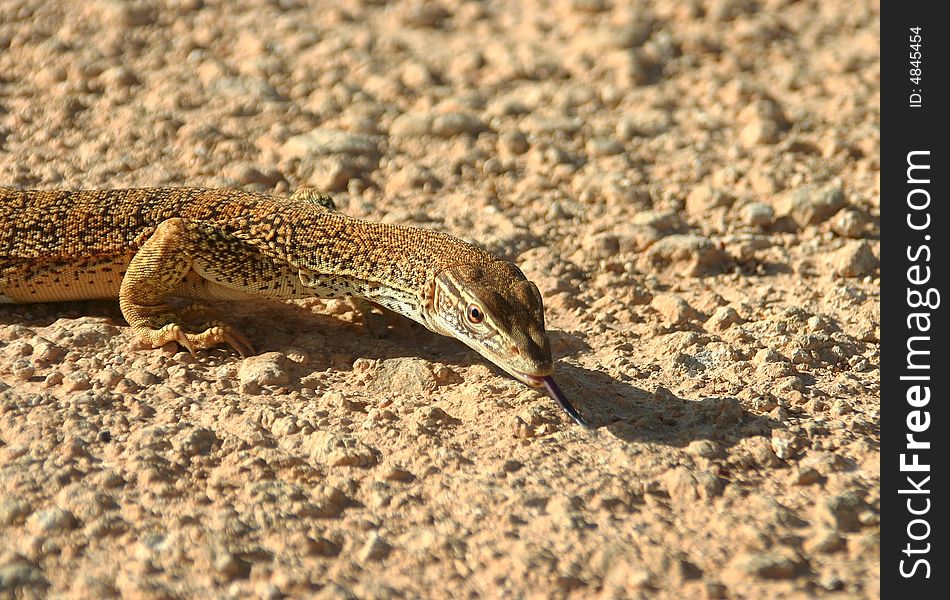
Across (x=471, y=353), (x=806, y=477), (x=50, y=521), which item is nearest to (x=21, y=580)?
(x=50, y=521)

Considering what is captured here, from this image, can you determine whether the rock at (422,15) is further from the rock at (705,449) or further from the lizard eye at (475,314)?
the rock at (705,449)

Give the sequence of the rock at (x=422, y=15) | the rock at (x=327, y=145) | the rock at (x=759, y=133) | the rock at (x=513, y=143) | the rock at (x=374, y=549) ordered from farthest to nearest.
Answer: the rock at (x=422, y=15), the rock at (x=759, y=133), the rock at (x=513, y=143), the rock at (x=327, y=145), the rock at (x=374, y=549)

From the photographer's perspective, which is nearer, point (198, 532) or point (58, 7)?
point (198, 532)

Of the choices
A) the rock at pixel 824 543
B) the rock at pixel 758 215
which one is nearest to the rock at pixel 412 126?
the rock at pixel 758 215

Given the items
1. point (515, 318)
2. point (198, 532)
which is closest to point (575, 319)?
point (515, 318)

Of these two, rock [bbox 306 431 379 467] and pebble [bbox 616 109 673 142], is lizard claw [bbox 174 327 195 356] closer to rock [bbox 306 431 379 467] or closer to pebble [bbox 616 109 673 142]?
rock [bbox 306 431 379 467]

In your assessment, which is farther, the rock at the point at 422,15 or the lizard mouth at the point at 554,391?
the rock at the point at 422,15
